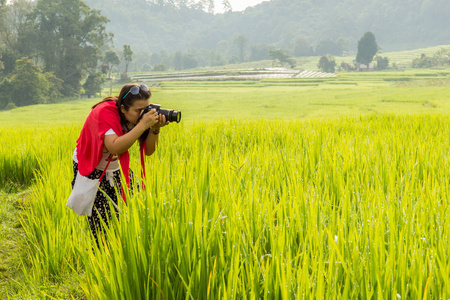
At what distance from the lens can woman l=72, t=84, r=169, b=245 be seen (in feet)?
7.30

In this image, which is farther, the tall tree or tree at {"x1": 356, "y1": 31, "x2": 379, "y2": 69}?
tree at {"x1": 356, "y1": 31, "x2": 379, "y2": 69}

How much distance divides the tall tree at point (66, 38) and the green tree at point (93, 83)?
1.18 m

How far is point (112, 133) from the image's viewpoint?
2264 millimetres

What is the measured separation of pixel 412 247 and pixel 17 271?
2593 mm

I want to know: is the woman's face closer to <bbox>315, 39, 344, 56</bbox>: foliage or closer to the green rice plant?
the green rice plant

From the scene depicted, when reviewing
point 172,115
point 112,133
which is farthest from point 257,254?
point 112,133

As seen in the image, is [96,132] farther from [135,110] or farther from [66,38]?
[66,38]

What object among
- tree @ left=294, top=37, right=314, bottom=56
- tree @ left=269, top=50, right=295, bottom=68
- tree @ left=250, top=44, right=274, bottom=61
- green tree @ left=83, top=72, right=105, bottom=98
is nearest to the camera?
green tree @ left=83, top=72, right=105, bottom=98

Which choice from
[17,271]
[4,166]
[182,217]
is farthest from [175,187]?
[4,166]

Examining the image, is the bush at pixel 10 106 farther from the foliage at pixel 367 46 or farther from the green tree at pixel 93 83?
the foliage at pixel 367 46

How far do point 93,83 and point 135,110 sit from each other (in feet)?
164

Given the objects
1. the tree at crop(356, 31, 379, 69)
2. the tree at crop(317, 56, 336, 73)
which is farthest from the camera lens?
the tree at crop(356, 31, 379, 69)

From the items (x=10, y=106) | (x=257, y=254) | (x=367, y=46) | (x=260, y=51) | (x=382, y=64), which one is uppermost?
(x=260, y=51)

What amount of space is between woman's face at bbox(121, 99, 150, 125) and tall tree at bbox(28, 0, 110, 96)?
156ft
